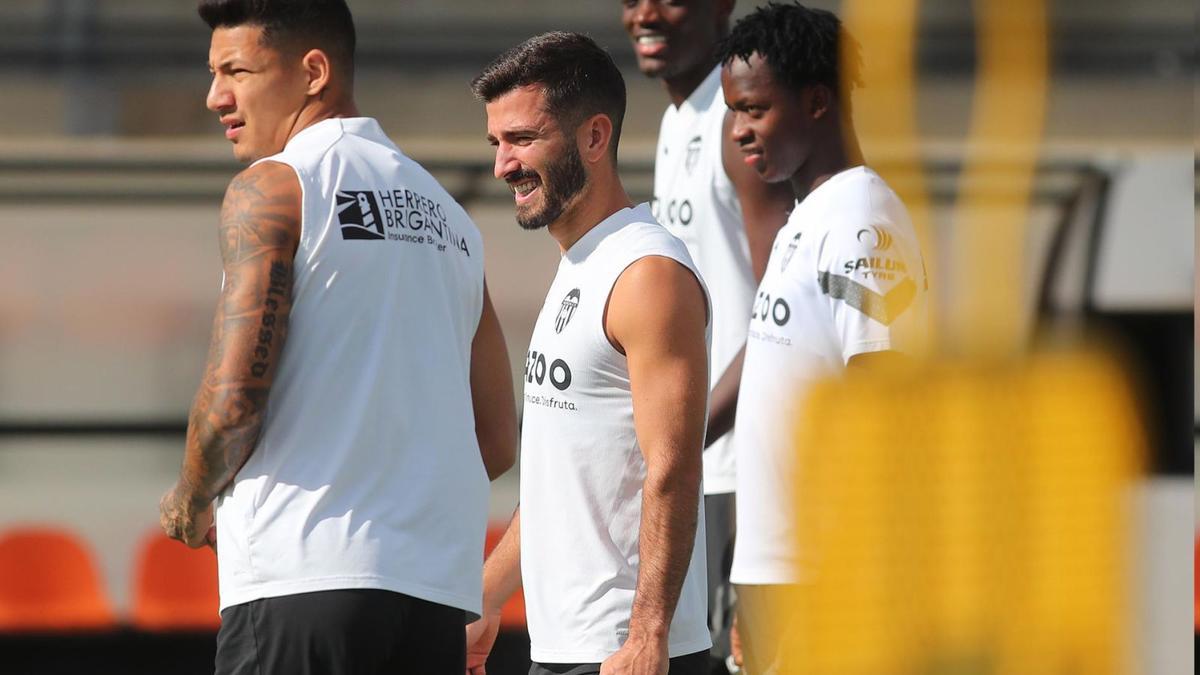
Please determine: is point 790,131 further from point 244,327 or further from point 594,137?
point 244,327

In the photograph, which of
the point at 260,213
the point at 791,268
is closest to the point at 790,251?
the point at 791,268

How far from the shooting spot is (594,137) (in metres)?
2.36

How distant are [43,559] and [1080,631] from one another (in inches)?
160

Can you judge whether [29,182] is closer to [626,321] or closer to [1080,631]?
[626,321]

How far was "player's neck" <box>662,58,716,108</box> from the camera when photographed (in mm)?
3480

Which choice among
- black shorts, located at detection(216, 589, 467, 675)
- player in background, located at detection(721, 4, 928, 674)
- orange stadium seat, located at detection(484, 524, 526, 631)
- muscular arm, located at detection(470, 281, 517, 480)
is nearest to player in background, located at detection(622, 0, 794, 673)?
player in background, located at detection(721, 4, 928, 674)

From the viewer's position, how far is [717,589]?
3.24m

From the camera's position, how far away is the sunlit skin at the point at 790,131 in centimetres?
285

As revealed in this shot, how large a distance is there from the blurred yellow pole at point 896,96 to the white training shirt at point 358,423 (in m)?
1.05

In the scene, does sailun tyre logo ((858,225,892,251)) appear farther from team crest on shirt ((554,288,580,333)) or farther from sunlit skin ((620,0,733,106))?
sunlit skin ((620,0,733,106))

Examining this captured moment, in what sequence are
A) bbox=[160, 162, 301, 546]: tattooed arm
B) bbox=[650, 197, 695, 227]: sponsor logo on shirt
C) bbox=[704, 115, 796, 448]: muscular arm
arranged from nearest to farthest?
bbox=[160, 162, 301, 546]: tattooed arm, bbox=[704, 115, 796, 448]: muscular arm, bbox=[650, 197, 695, 227]: sponsor logo on shirt

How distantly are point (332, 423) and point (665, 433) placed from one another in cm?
44

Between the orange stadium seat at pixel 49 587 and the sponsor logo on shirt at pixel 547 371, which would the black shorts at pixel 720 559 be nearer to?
the sponsor logo on shirt at pixel 547 371

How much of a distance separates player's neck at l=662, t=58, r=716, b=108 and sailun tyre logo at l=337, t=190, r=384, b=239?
142 cm
